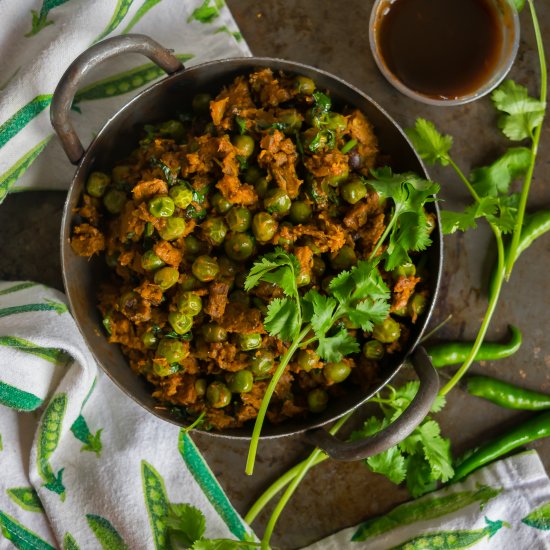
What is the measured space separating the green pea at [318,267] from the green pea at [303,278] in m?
0.08

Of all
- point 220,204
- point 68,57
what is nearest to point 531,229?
point 220,204

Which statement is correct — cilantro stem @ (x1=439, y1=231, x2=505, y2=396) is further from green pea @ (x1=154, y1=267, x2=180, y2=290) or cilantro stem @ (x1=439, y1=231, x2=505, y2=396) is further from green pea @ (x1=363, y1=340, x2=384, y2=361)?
green pea @ (x1=154, y1=267, x2=180, y2=290)

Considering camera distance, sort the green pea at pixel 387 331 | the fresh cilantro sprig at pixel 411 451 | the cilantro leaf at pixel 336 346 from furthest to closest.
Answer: the fresh cilantro sprig at pixel 411 451 → the green pea at pixel 387 331 → the cilantro leaf at pixel 336 346

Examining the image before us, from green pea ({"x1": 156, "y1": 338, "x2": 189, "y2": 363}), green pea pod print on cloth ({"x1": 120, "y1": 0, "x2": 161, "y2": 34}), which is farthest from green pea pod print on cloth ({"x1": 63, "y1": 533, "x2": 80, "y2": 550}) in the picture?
green pea pod print on cloth ({"x1": 120, "y1": 0, "x2": 161, "y2": 34})

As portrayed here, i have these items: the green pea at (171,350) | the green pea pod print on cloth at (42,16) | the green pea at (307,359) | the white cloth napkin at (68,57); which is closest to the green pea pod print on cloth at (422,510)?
the green pea at (307,359)

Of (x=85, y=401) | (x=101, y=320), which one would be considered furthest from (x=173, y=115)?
(x=85, y=401)

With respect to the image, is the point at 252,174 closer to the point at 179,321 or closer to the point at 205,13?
the point at 179,321

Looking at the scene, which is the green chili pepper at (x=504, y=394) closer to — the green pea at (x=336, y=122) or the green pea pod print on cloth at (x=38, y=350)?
the green pea at (x=336, y=122)

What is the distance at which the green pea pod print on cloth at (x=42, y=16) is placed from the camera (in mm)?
2875

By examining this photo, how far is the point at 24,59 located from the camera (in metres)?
2.86

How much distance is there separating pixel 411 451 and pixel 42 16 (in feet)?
8.43

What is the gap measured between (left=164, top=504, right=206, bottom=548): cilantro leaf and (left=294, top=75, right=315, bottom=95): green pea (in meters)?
1.86

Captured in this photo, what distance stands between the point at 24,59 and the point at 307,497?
7.91ft

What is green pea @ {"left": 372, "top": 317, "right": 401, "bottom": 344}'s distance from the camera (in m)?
2.67
